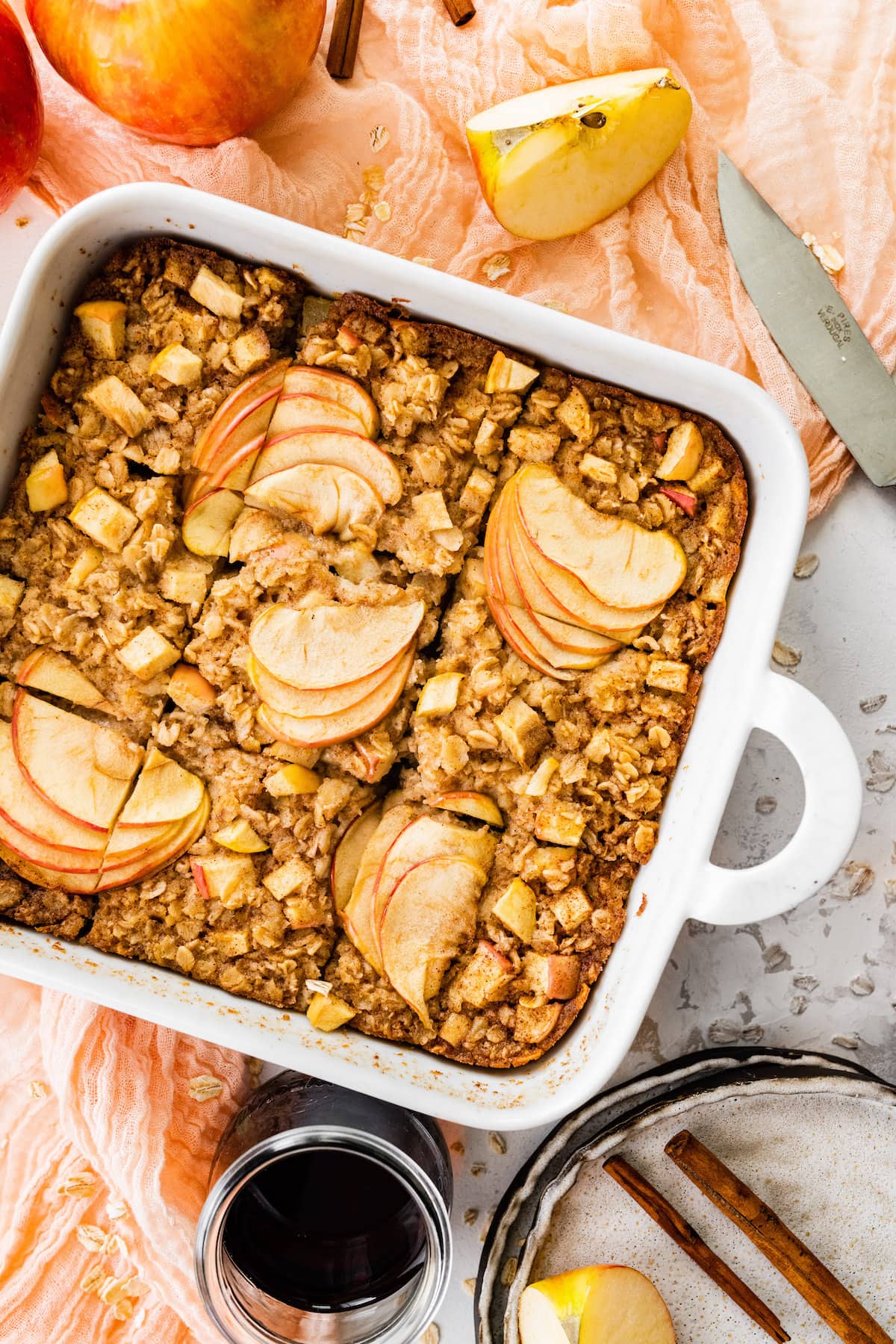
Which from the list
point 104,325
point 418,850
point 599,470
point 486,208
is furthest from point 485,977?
point 486,208

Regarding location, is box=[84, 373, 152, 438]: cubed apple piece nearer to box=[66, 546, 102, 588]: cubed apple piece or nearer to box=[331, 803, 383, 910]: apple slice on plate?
box=[66, 546, 102, 588]: cubed apple piece

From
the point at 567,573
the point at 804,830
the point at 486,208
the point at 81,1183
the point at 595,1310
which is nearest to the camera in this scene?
the point at 804,830

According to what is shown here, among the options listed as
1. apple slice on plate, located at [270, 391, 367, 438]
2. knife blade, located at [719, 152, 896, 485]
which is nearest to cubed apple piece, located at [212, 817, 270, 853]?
apple slice on plate, located at [270, 391, 367, 438]

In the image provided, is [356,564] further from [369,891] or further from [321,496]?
[369,891]

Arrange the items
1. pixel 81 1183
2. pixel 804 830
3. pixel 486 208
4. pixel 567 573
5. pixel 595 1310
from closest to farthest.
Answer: pixel 804 830 < pixel 567 573 < pixel 595 1310 < pixel 486 208 < pixel 81 1183

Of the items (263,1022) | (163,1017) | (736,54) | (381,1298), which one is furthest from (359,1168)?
(736,54)

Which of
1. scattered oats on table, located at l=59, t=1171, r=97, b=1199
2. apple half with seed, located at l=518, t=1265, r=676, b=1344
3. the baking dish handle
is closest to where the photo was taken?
the baking dish handle

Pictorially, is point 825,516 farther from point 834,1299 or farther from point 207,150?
point 834,1299
